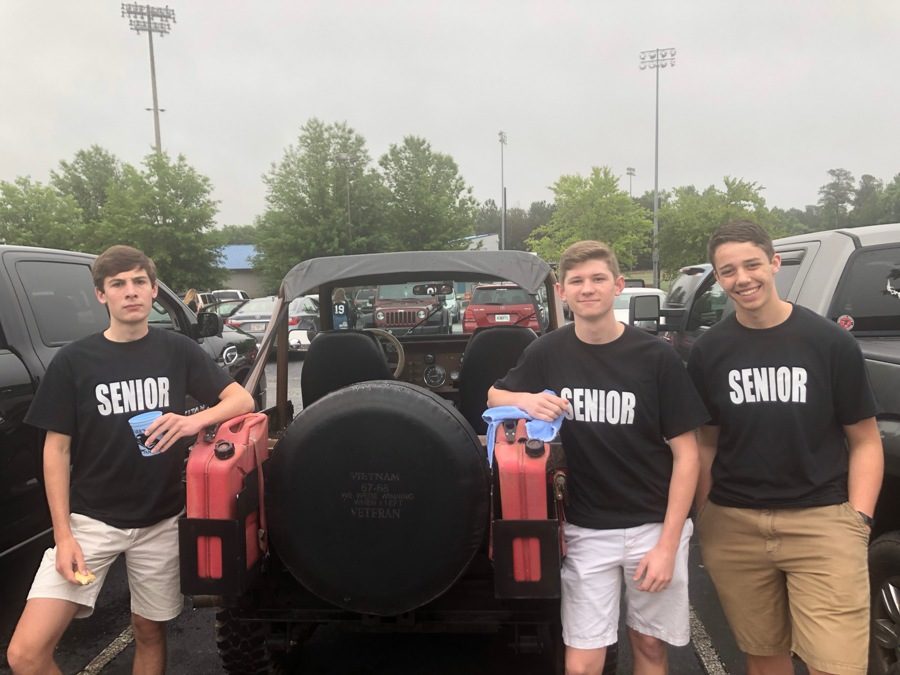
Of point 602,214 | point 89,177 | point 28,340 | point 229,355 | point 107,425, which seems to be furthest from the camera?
point 89,177

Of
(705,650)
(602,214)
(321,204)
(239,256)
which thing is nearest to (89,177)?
(239,256)

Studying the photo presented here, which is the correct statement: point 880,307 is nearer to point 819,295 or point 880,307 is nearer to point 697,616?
point 819,295

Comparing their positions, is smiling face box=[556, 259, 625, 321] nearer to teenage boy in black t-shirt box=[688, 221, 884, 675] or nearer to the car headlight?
teenage boy in black t-shirt box=[688, 221, 884, 675]

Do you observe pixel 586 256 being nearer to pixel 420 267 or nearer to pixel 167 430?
pixel 420 267

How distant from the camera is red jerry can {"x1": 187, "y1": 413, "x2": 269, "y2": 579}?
210 centimetres

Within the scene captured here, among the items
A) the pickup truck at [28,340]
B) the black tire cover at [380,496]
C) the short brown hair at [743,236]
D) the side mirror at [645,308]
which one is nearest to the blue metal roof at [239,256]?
the pickup truck at [28,340]

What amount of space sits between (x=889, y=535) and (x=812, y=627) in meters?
0.74

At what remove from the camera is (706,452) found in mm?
2332

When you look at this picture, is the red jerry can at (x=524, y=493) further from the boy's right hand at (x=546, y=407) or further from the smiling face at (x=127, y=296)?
the smiling face at (x=127, y=296)

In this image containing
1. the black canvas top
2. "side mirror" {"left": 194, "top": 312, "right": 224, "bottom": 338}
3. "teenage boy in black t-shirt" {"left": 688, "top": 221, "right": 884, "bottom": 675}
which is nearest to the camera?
"teenage boy in black t-shirt" {"left": 688, "top": 221, "right": 884, "bottom": 675}

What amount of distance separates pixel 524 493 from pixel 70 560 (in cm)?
154

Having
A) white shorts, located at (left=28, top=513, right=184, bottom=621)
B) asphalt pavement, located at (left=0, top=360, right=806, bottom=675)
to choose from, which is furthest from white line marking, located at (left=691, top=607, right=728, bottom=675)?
white shorts, located at (left=28, top=513, right=184, bottom=621)

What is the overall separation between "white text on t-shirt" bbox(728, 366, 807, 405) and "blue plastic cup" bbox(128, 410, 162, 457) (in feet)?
6.64

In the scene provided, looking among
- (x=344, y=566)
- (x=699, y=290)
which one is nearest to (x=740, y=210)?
(x=699, y=290)
